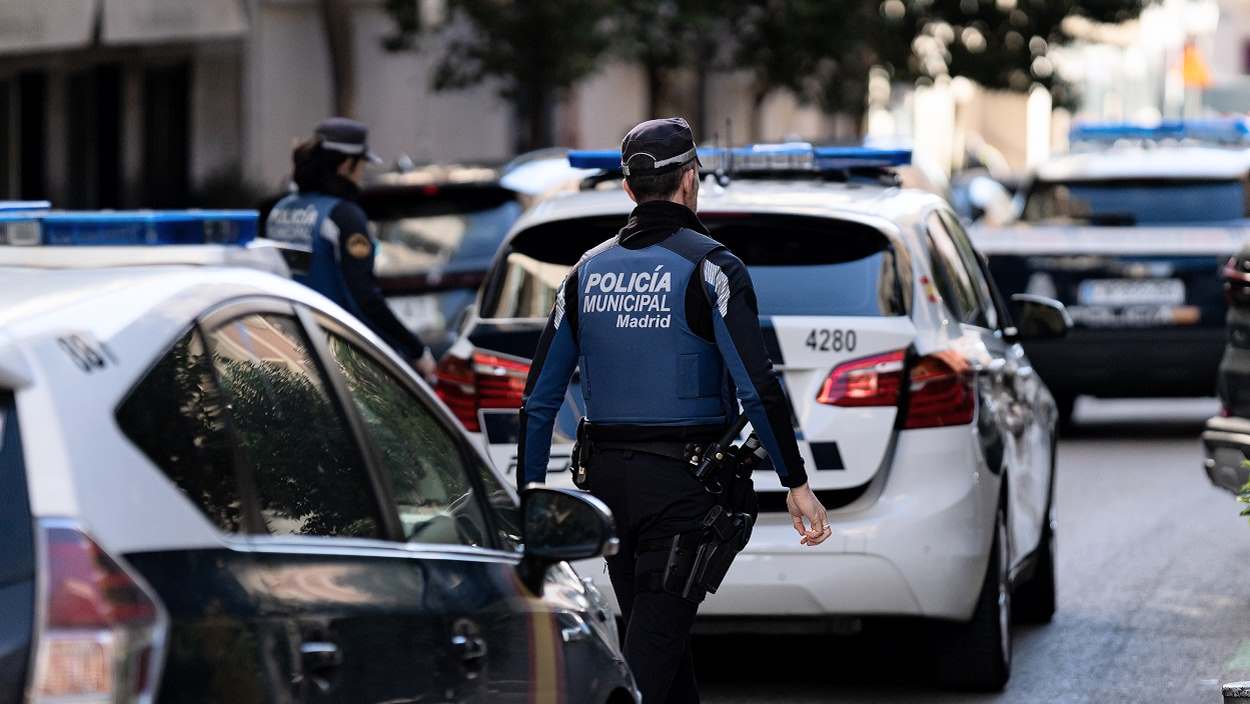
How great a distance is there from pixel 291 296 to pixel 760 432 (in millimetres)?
1700

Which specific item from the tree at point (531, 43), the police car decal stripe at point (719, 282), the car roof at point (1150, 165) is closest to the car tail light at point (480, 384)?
the police car decal stripe at point (719, 282)

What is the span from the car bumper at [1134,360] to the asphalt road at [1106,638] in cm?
230

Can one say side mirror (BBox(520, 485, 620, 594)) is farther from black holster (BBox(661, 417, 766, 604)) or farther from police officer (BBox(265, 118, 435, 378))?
police officer (BBox(265, 118, 435, 378))

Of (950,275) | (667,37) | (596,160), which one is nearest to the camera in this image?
(596,160)

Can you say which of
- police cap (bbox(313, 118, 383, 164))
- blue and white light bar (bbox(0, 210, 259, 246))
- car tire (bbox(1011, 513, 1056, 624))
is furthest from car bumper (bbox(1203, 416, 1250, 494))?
blue and white light bar (bbox(0, 210, 259, 246))

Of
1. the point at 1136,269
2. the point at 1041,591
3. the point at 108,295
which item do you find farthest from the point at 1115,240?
the point at 108,295

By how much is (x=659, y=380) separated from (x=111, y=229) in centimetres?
155

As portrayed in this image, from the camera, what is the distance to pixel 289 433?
3525 millimetres

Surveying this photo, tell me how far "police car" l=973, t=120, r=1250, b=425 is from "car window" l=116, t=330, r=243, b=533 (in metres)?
12.2

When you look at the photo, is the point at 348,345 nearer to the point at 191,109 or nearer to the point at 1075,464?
the point at 1075,464

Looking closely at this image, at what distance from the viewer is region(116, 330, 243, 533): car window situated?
9.86 feet

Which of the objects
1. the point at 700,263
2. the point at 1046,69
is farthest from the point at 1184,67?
the point at 700,263

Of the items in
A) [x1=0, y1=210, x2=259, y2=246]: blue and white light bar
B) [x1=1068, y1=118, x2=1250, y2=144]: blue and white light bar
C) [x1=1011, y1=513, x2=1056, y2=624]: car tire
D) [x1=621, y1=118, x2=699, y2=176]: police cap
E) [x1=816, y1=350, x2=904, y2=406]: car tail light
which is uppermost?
[x1=621, y1=118, x2=699, y2=176]: police cap

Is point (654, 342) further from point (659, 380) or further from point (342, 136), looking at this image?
point (342, 136)
